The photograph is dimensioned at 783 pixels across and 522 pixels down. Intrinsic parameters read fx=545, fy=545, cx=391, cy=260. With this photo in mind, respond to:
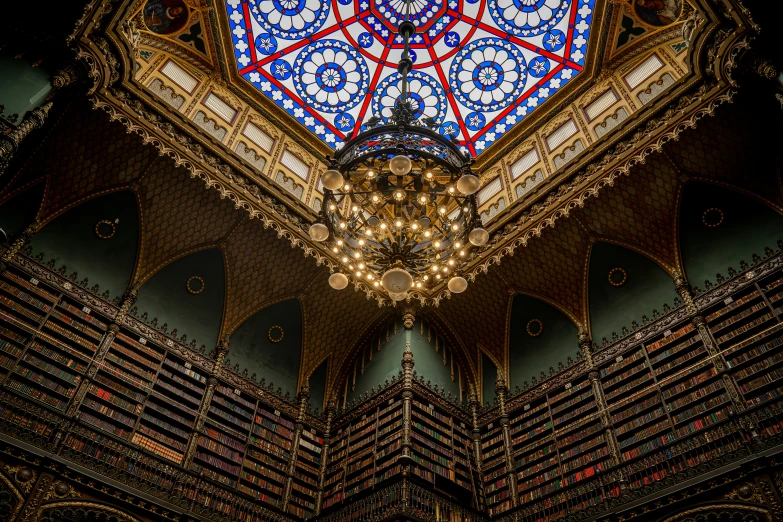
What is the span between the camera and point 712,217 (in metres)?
9.35

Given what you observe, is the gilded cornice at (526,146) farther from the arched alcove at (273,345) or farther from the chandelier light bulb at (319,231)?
the chandelier light bulb at (319,231)

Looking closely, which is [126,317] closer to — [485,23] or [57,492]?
[57,492]

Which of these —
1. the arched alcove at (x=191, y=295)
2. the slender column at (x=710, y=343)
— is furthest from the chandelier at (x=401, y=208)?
the arched alcove at (x=191, y=295)

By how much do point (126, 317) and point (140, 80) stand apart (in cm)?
401

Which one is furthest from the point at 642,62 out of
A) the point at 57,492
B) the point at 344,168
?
the point at 57,492

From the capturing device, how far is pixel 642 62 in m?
10.1

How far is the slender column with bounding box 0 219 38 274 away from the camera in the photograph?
8188 mm

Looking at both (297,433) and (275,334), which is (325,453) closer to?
(297,433)

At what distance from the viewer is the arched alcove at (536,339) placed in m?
10.5

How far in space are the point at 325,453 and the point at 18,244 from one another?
632 centimetres

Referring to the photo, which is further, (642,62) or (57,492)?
(642,62)

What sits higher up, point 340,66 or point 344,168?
point 340,66

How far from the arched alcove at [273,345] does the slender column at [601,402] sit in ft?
18.3

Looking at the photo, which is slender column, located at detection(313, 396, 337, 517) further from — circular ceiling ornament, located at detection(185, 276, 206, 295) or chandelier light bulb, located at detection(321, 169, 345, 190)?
chandelier light bulb, located at detection(321, 169, 345, 190)
